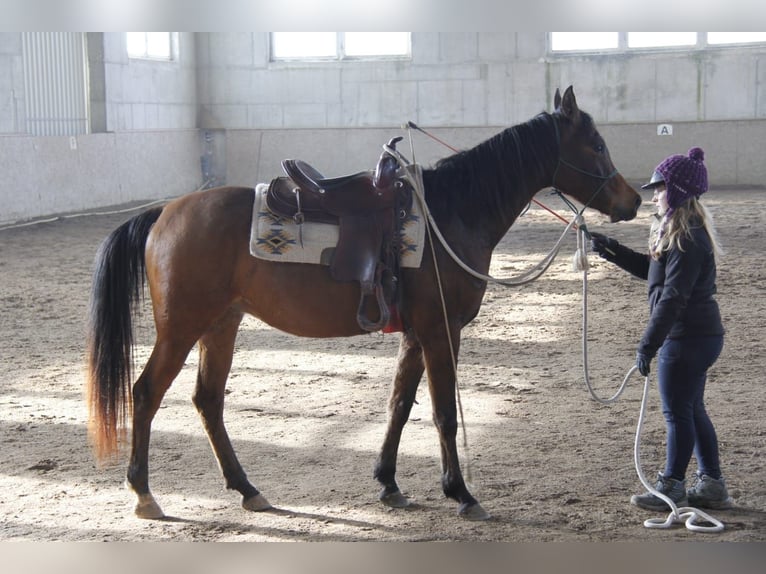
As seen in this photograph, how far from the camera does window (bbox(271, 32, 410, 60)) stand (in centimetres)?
1792

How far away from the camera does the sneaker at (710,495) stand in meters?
3.65

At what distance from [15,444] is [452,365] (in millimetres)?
2303

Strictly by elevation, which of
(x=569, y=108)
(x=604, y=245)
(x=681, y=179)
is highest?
(x=569, y=108)

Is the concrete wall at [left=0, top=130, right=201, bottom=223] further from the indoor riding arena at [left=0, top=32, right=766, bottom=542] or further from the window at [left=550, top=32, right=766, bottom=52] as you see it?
the window at [left=550, top=32, right=766, bottom=52]

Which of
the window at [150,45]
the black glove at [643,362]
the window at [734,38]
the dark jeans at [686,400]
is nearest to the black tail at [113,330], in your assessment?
the black glove at [643,362]

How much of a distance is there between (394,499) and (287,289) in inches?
37.2

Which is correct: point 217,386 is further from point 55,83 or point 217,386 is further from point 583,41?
point 583,41

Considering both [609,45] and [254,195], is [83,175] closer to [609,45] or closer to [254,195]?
[609,45]

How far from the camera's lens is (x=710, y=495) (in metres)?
3.65

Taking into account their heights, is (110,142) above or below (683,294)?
above

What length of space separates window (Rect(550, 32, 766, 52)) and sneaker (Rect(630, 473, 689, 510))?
47.0 ft

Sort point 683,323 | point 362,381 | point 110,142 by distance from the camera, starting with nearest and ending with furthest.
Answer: point 683,323
point 362,381
point 110,142

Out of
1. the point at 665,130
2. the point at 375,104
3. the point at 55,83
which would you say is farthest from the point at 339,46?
the point at 665,130
